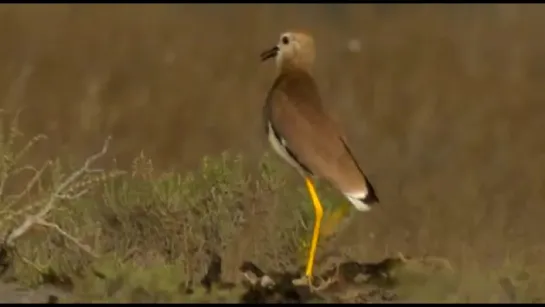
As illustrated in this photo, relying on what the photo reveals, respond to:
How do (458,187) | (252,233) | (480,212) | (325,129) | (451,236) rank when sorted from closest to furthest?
(325,129) < (252,233) < (451,236) < (480,212) < (458,187)

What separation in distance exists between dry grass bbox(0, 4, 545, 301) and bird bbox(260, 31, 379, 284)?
151 mm

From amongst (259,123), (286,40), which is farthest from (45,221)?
(259,123)

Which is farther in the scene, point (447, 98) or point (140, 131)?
point (447, 98)

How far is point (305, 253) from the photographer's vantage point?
215 cm

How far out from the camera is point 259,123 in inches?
143

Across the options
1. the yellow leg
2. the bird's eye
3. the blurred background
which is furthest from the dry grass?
the bird's eye

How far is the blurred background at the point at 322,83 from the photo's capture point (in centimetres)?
327

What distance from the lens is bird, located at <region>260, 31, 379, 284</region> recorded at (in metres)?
1.96

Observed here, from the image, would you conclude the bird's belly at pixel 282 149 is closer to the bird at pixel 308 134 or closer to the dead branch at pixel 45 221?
the bird at pixel 308 134

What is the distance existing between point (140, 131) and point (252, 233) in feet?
4.86

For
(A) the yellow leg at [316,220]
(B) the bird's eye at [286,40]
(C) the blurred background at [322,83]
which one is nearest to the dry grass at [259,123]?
(C) the blurred background at [322,83]

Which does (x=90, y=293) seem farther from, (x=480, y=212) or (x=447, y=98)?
(x=447, y=98)

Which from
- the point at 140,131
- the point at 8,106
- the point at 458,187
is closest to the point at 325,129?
the point at 458,187

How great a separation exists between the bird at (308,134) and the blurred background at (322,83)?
0.75 meters
